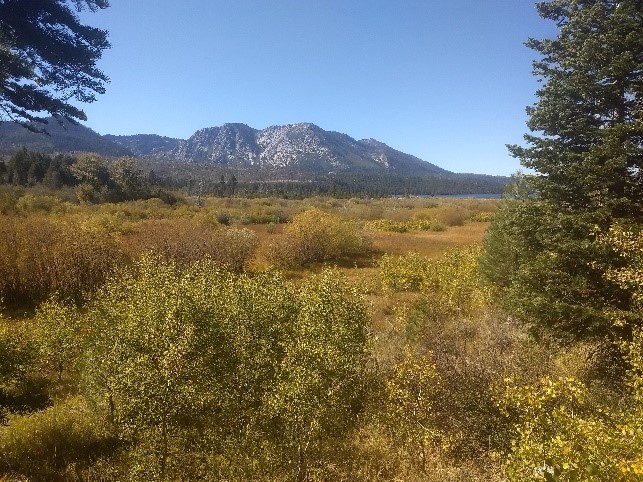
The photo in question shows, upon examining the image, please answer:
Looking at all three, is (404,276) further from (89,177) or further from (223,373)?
(89,177)

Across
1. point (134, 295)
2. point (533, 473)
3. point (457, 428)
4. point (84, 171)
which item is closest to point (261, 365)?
point (134, 295)

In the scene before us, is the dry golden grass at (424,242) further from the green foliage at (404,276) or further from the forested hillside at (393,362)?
the forested hillside at (393,362)

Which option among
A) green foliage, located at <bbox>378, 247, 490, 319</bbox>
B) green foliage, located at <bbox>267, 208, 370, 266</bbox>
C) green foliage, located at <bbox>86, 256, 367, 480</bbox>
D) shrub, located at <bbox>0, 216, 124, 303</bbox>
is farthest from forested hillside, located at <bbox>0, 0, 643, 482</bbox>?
green foliage, located at <bbox>267, 208, 370, 266</bbox>

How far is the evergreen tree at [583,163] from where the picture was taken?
9188mm

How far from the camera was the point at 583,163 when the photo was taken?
943cm

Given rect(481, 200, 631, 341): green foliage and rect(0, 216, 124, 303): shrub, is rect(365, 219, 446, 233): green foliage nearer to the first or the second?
rect(0, 216, 124, 303): shrub

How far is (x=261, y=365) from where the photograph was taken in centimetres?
681

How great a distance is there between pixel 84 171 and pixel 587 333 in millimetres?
53009

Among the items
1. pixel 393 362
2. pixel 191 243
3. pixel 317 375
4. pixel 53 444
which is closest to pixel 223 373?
pixel 317 375

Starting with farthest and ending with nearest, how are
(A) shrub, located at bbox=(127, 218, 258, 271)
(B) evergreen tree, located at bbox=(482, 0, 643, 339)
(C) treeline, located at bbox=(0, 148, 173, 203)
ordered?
(C) treeline, located at bbox=(0, 148, 173, 203) → (A) shrub, located at bbox=(127, 218, 258, 271) → (B) evergreen tree, located at bbox=(482, 0, 643, 339)

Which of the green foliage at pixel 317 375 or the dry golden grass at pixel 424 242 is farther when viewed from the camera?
the dry golden grass at pixel 424 242

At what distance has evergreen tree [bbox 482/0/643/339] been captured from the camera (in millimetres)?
9188

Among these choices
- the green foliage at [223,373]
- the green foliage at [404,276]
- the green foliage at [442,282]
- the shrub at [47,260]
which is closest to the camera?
the green foliage at [223,373]

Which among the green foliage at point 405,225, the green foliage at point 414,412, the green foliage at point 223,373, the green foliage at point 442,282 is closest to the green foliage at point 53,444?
the green foliage at point 223,373
